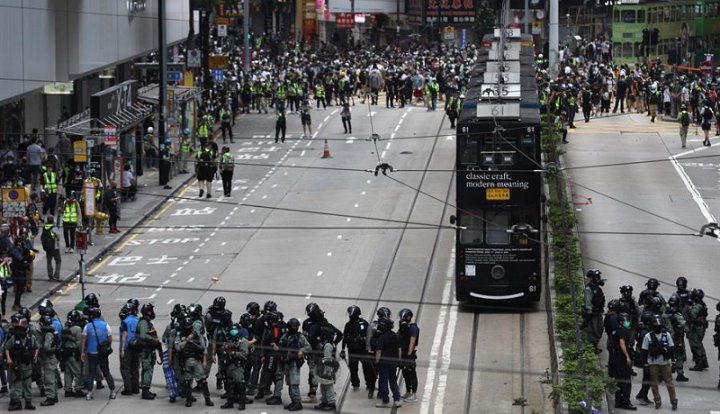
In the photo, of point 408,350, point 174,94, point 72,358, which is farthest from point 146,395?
point 174,94

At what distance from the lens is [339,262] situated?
34.5 metres

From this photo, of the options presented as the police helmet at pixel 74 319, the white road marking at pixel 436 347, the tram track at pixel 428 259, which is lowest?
the white road marking at pixel 436 347

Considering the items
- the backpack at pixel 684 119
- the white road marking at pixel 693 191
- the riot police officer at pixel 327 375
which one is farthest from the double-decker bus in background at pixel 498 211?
the backpack at pixel 684 119

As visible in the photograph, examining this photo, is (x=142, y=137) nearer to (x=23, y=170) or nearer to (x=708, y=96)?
(x=23, y=170)

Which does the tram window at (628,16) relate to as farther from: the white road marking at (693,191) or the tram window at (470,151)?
the tram window at (470,151)

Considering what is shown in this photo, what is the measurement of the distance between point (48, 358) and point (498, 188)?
9.43 meters

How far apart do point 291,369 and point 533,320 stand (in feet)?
23.6

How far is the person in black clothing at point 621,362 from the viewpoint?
22953mm

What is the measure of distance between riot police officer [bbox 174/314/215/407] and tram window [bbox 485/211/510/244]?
7.62 meters

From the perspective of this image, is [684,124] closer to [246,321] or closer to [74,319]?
[246,321]

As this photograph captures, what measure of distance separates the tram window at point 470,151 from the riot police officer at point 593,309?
12.7ft

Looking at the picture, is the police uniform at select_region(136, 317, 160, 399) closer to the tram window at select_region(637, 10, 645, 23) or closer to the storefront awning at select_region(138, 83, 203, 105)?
the storefront awning at select_region(138, 83, 203, 105)

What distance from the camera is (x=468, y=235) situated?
29391 millimetres

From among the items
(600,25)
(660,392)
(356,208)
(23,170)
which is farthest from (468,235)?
(600,25)
